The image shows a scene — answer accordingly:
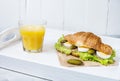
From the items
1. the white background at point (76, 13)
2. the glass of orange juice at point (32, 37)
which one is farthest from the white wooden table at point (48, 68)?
the white background at point (76, 13)

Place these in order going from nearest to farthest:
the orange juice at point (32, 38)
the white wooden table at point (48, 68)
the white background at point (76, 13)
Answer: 1. the white wooden table at point (48, 68)
2. the orange juice at point (32, 38)
3. the white background at point (76, 13)

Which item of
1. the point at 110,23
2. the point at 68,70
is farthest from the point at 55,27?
the point at 68,70

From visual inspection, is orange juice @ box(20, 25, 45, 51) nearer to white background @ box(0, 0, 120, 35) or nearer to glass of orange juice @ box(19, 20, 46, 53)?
glass of orange juice @ box(19, 20, 46, 53)

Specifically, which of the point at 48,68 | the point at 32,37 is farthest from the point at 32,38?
the point at 48,68

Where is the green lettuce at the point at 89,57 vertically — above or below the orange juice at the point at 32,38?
below

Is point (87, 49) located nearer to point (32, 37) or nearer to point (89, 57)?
point (89, 57)

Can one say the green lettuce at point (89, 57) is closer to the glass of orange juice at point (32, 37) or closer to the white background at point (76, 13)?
the glass of orange juice at point (32, 37)
